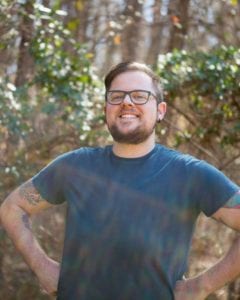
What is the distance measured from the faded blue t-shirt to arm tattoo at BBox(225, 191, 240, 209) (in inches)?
0.8

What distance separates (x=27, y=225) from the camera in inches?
134

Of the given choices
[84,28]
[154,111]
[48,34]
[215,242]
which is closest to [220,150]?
[215,242]

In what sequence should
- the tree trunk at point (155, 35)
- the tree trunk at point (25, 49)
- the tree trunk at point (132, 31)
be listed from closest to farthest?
the tree trunk at point (25, 49) < the tree trunk at point (132, 31) < the tree trunk at point (155, 35)

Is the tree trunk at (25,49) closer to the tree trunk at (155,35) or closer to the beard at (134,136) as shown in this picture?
the tree trunk at (155,35)

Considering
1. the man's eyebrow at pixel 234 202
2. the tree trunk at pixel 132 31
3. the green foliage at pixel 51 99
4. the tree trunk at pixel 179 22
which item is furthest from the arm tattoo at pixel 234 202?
the tree trunk at pixel 132 31

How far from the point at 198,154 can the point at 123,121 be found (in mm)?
3758

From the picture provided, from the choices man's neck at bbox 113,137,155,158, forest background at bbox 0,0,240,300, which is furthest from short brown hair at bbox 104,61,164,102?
forest background at bbox 0,0,240,300

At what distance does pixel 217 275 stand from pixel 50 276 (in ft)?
2.48

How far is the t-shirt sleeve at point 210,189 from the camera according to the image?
9.75ft

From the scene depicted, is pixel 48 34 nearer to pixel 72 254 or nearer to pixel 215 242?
pixel 215 242

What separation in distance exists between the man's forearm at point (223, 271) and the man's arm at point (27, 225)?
682mm

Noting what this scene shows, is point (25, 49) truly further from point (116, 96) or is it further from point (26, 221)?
point (116, 96)

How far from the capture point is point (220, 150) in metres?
6.75

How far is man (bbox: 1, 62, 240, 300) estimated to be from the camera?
2920mm
